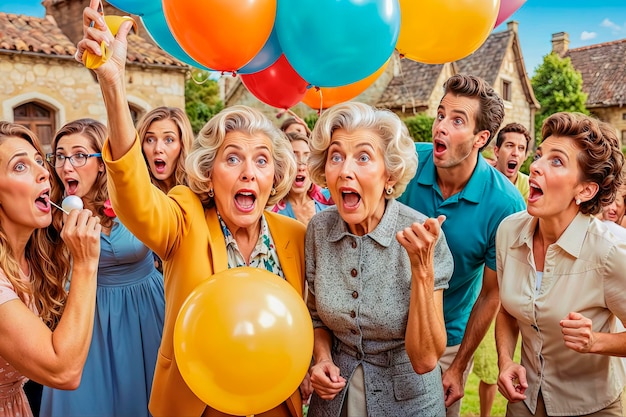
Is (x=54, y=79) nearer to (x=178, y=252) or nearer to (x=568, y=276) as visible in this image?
(x=178, y=252)

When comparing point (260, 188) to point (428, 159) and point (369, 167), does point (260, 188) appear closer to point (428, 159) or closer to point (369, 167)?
point (369, 167)

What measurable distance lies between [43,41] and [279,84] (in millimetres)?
11963

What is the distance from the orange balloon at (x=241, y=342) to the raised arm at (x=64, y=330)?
33cm

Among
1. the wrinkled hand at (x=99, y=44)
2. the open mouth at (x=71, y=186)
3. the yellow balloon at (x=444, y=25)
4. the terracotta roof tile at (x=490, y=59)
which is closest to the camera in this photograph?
the wrinkled hand at (x=99, y=44)

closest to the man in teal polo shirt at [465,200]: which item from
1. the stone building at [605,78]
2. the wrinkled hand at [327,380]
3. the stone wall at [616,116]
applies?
the wrinkled hand at [327,380]

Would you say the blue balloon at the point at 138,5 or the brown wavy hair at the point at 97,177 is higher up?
the blue balloon at the point at 138,5

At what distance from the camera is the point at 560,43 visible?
33094 millimetres

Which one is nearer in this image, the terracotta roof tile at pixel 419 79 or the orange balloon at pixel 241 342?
the orange balloon at pixel 241 342

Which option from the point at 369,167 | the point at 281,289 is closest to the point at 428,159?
the point at 369,167

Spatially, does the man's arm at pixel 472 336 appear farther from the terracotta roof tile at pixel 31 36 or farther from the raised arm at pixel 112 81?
the terracotta roof tile at pixel 31 36

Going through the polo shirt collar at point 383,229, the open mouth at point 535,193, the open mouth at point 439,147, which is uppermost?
the open mouth at point 439,147

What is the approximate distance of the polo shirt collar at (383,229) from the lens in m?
2.23

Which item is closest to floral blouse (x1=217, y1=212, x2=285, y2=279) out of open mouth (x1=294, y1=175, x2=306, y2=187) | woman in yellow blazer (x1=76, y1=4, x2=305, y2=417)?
woman in yellow blazer (x1=76, y1=4, x2=305, y2=417)

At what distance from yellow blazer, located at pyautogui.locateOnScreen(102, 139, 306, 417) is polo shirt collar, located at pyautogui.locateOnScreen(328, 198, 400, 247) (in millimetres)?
198
